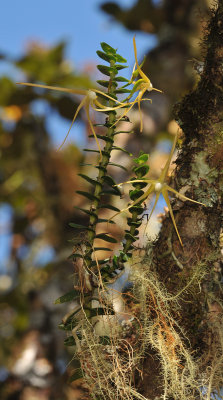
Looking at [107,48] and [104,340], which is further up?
→ [107,48]

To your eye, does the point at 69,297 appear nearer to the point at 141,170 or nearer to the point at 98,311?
the point at 98,311

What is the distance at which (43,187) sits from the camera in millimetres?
1683

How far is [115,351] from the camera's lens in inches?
14.4

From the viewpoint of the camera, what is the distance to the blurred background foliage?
1.23 m

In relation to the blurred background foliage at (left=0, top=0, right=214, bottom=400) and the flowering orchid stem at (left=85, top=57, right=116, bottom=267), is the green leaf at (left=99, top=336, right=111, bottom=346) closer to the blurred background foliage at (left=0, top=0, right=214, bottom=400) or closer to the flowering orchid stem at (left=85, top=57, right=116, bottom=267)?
the flowering orchid stem at (left=85, top=57, right=116, bottom=267)

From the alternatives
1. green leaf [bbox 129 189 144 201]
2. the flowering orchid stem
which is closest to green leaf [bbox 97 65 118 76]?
the flowering orchid stem

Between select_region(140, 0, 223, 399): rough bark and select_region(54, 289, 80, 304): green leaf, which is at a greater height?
select_region(140, 0, 223, 399): rough bark

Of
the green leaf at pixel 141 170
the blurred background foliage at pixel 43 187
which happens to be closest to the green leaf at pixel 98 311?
the green leaf at pixel 141 170

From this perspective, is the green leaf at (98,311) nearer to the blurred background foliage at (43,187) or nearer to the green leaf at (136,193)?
the green leaf at (136,193)

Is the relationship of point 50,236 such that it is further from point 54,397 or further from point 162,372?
point 162,372

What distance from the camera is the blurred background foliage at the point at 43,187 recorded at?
1.23 m

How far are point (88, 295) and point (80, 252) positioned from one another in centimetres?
4

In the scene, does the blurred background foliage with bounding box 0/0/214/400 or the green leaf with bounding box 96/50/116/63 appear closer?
the green leaf with bounding box 96/50/116/63

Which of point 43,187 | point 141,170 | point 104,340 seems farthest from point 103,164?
point 43,187
